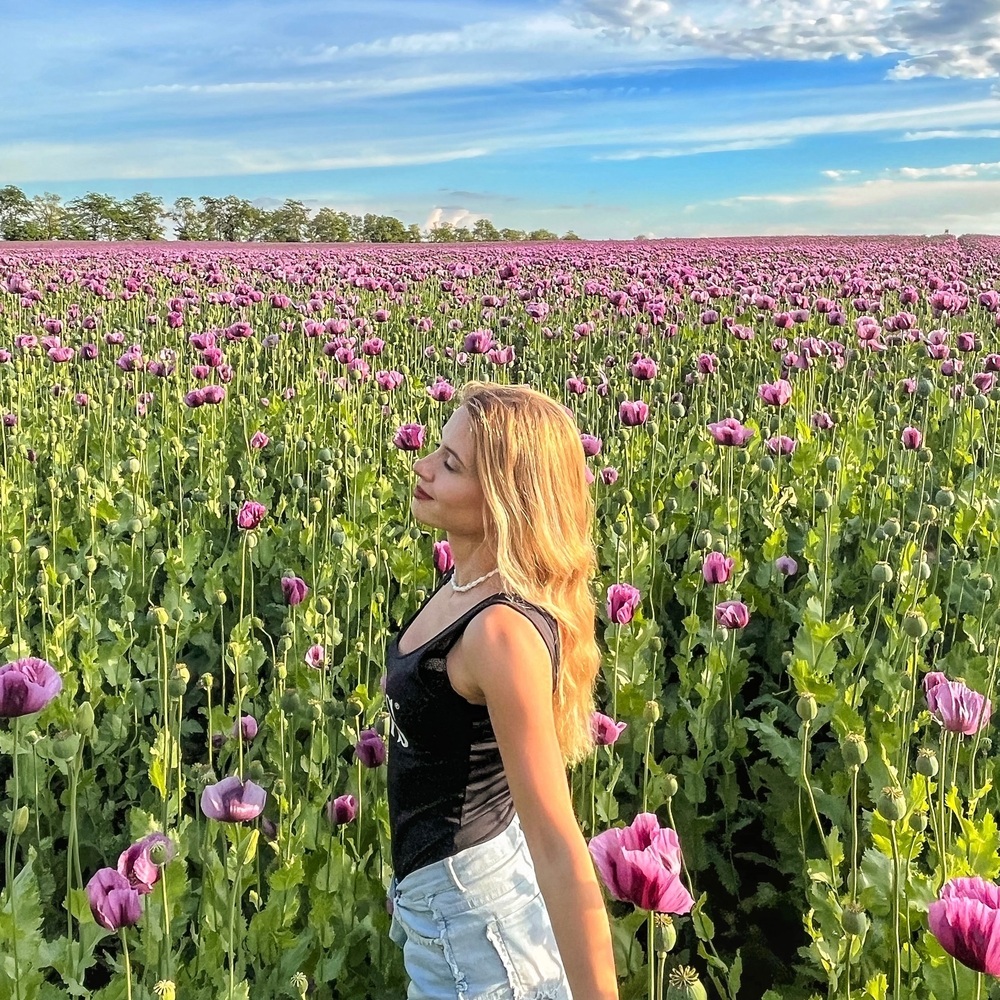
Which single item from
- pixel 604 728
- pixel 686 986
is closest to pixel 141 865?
pixel 686 986

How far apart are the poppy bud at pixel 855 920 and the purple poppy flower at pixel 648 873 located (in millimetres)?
480

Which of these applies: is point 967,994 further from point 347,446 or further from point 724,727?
point 347,446

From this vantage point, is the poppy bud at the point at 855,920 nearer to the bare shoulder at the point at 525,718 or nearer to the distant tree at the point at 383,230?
the bare shoulder at the point at 525,718

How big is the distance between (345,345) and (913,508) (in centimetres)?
359

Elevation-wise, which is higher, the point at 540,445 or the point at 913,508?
the point at 540,445

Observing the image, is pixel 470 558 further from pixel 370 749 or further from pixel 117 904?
pixel 117 904

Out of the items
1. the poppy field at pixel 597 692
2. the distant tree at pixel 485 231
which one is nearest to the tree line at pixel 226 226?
the distant tree at pixel 485 231

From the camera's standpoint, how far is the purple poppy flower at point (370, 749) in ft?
7.43

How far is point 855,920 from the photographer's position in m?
1.81

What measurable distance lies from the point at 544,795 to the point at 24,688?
0.97 m

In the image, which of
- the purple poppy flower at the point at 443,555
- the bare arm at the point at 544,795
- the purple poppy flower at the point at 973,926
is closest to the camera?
the purple poppy flower at the point at 973,926

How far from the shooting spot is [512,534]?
1845 mm

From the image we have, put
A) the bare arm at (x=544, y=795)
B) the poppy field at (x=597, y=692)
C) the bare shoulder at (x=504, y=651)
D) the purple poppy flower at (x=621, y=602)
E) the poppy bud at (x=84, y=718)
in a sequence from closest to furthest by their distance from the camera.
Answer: the bare arm at (x=544, y=795) < the bare shoulder at (x=504, y=651) < the poppy field at (x=597, y=692) < the poppy bud at (x=84, y=718) < the purple poppy flower at (x=621, y=602)

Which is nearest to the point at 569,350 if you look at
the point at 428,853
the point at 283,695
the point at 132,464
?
the point at 132,464
